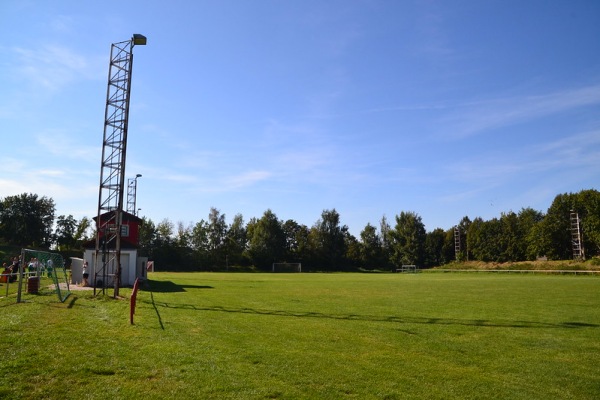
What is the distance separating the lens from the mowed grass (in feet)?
23.7

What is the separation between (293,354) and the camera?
9.77 meters

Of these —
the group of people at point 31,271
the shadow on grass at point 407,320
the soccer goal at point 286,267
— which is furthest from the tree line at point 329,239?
the shadow on grass at point 407,320

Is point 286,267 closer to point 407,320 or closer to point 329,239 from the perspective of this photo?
point 329,239

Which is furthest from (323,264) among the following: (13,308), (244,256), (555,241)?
(13,308)

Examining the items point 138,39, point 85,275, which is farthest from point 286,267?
point 138,39

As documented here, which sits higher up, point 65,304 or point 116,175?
point 116,175

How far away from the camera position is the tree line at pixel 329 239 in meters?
91.2

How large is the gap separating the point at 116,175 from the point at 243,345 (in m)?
18.3

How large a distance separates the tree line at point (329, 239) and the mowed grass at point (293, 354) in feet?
260

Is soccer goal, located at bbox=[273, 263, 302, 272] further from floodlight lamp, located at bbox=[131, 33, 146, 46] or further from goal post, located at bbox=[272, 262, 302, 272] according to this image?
floodlight lamp, located at bbox=[131, 33, 146, 46]

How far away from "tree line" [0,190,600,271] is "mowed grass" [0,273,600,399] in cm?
7911

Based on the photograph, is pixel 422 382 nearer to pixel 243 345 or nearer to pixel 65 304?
pixel 243 345

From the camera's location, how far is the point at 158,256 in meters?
91.2

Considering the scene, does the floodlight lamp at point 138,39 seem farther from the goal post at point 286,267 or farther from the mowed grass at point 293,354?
the goal post at point 286,267
